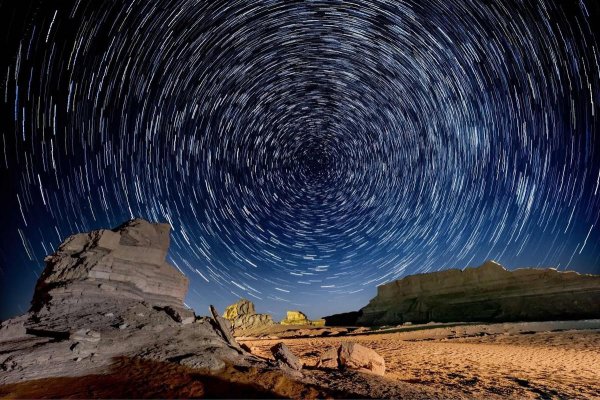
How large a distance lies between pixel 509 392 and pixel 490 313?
33502 mm

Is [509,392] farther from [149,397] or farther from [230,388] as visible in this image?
[149,397]

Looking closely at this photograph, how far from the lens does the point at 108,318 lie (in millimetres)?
9609

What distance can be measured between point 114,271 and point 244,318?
178 feet

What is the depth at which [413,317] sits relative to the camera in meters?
42.8

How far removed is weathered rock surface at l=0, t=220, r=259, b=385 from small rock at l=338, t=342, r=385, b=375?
3277 millimetres

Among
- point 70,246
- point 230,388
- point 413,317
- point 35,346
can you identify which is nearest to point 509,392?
point 230,388

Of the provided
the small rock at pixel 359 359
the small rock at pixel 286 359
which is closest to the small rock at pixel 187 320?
the small rock at pixel 286 359

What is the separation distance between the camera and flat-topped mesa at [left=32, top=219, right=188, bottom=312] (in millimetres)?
11477

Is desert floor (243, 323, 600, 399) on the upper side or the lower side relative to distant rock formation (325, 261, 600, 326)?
lower

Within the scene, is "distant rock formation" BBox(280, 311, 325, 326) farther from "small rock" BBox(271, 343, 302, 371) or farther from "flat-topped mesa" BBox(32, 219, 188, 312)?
"small rock" BBox(271, 343, 302, 371)

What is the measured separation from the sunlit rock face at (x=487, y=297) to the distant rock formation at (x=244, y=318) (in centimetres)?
2170

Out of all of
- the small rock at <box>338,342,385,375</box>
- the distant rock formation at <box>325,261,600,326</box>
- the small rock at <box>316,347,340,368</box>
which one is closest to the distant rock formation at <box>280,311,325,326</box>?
the distant rock formation at <box>325,261,600,326</box>

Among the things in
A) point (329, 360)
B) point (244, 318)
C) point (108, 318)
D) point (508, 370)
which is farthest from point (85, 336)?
point (244, 318)

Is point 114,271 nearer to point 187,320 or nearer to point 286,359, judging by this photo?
point 187,320
